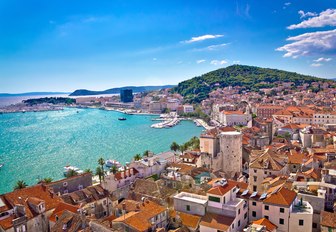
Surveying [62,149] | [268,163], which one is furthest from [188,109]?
[268,163]

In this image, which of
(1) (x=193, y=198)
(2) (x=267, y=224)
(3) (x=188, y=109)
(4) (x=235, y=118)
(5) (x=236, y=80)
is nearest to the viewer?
(2) (x=267, y=224)

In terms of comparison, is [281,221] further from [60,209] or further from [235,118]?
[235,118]

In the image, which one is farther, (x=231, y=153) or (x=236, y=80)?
(x=236, y=80)

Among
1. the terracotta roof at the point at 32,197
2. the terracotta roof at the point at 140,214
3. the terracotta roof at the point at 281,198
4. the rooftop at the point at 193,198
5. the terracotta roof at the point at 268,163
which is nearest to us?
the terracotta roof at the point at 140,214

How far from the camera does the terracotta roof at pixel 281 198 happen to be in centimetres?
1204

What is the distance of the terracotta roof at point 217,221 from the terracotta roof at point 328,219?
3574 mm

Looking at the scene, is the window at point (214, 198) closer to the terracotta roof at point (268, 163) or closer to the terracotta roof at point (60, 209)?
the terracotta roof at point (60, 209)

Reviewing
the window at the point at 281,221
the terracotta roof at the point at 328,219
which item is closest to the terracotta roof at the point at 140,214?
the window at the point at 281,221

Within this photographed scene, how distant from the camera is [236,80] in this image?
129m

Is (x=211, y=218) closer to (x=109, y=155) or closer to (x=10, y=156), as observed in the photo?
(x=109, y=155)

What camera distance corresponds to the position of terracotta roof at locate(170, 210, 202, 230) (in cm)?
1259

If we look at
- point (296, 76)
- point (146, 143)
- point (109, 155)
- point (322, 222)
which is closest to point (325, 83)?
point (296, 76)

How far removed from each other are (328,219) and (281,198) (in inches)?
75.7

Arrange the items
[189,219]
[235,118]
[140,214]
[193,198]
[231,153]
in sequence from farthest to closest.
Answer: [235,118] → [231,153] → [193,198] → [189,219] → [140,214]
